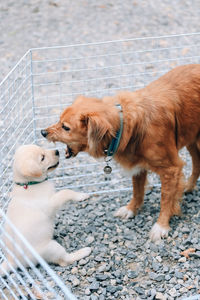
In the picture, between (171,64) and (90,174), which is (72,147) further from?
(171,64)

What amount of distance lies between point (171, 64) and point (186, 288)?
3.55 m

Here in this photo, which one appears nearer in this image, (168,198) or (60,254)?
(60,254)

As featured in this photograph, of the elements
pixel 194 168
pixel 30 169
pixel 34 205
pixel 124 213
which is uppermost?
pixel 30 169

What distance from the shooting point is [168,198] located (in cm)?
349

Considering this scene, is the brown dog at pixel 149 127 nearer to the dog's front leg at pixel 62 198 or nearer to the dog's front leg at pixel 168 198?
the dog's front leg at pixel 168 198

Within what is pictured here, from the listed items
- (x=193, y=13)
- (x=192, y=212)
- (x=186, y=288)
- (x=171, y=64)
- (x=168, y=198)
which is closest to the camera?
(x=186, y=288)

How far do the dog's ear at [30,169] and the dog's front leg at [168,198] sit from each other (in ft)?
3.08

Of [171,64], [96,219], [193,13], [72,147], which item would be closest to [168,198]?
[96,219]

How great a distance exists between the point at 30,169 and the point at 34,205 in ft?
0.87

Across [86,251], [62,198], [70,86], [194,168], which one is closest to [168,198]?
[194,168]

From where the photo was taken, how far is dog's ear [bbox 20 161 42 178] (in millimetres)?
2957

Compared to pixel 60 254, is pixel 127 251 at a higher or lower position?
lower

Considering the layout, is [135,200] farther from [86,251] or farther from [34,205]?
[34,205]

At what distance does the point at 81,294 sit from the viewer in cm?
301
